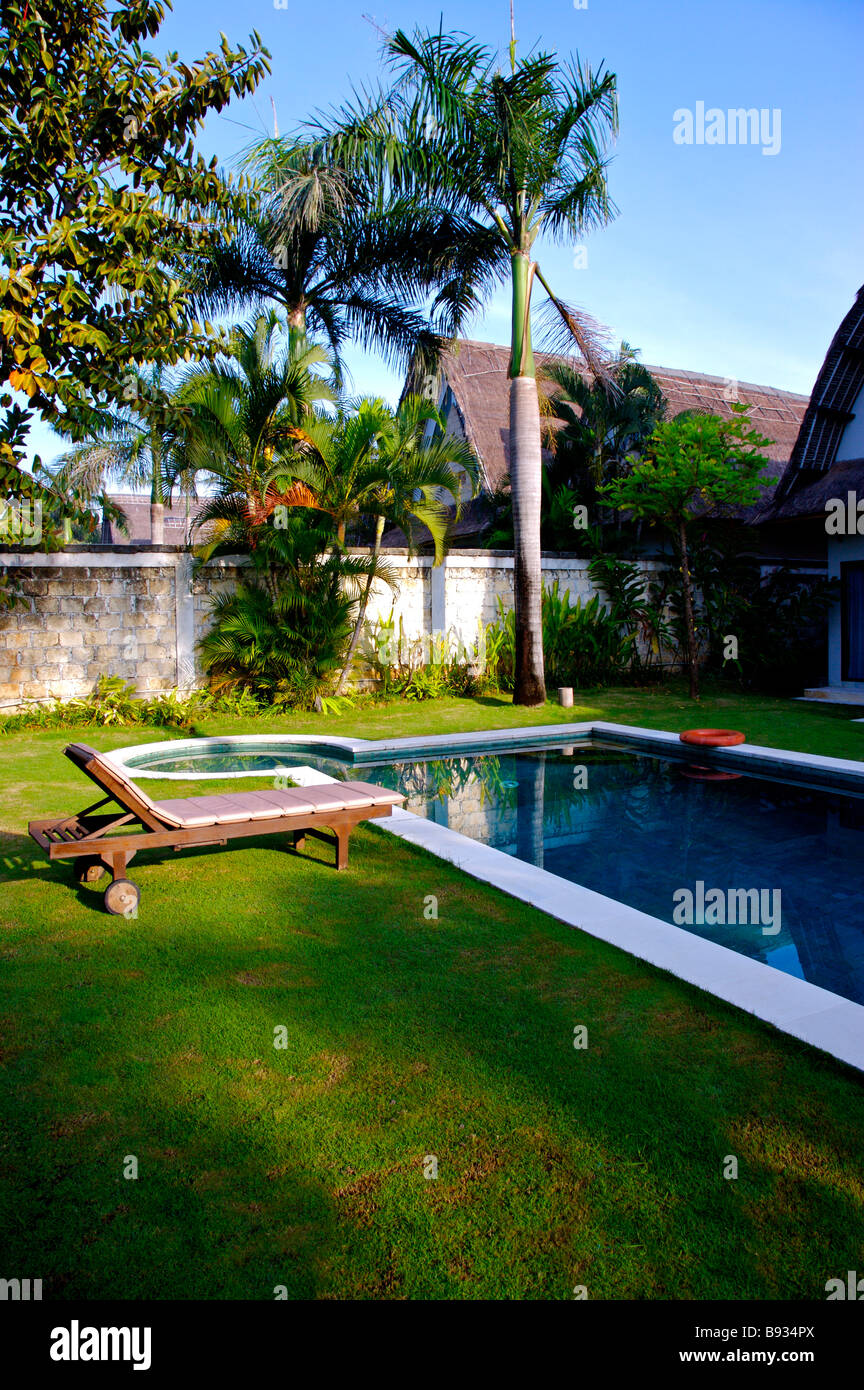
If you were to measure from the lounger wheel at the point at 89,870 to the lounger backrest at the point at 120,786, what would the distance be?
58 centimetres

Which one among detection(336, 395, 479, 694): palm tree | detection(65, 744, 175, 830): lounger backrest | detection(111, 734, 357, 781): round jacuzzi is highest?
detection(336, 395, 479, 694): palm tree

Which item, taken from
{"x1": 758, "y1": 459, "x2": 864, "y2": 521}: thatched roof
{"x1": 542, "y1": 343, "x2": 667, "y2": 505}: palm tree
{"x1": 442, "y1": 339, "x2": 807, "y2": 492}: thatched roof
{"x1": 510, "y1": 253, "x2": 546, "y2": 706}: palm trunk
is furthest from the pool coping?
{"x1": 442, "y1": 339, "x2": 807, "y2": 492}: thatched roof

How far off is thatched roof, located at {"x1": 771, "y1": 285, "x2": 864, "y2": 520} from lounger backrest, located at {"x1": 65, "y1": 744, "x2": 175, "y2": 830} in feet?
41.0

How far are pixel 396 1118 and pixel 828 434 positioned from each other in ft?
49.0

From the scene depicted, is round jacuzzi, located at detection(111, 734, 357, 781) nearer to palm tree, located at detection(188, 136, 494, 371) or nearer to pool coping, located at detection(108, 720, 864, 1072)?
pool coping, located at detection(108, 720, 864, 1072)

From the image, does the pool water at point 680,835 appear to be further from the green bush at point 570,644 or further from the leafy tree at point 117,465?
the leafy tree at point 117,465

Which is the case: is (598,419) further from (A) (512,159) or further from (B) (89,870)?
(B) (89,870)

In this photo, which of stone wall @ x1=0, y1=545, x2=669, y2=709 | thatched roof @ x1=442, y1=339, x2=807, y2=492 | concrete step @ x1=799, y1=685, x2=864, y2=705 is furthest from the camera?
thatched roof @ x1=442, y1=339, x2=807, y2=492

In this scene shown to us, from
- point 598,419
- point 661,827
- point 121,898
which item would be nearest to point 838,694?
point 598,419

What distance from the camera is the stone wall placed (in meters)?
11.0

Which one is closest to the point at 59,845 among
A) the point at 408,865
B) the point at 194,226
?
the point at 408,865

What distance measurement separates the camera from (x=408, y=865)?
5258mm

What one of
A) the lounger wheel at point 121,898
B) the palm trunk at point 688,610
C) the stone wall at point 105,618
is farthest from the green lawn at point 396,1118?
the palm trunk at point 688,610

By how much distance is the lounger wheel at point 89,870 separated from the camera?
15.8 ft
